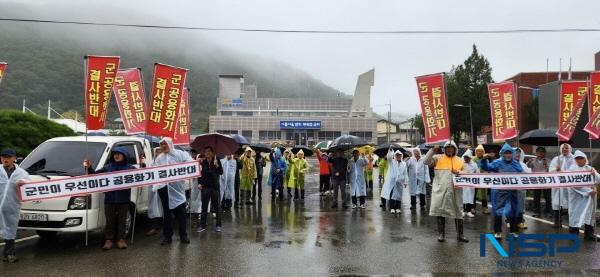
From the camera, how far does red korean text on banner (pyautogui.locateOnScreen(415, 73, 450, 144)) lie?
916 centimetres

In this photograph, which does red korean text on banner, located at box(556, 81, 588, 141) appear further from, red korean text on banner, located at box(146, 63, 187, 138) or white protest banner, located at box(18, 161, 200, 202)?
red korean text on banner, located at box(146, 63, 187, 138)

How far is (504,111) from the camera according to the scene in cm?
1099

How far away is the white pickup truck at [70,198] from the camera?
682 cm

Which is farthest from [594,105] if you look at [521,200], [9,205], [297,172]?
[9,205]

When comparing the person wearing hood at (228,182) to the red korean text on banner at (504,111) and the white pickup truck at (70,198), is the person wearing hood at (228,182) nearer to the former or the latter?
the white pickup truck at (70,198)

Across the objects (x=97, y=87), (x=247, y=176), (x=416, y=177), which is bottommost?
(x=247, y=176)

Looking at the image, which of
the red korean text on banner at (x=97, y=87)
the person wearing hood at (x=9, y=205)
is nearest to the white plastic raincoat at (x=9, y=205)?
the person wearing hood at (x=9, y=205)

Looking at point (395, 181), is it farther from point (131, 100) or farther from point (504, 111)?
point (131, 100)

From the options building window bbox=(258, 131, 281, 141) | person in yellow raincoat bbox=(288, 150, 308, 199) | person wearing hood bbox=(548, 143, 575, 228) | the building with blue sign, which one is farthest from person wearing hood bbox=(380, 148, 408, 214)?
building window bbox=(258, 131, 281, 141)

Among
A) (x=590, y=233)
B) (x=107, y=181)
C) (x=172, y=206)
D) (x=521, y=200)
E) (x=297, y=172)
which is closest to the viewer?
(x=107, y=181)

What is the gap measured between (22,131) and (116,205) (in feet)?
31.6

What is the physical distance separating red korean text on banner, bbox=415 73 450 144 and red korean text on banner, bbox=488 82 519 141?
95.1 inches

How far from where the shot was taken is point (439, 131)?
9.16 meters

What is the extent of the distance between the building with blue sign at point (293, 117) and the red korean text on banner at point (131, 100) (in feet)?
206
